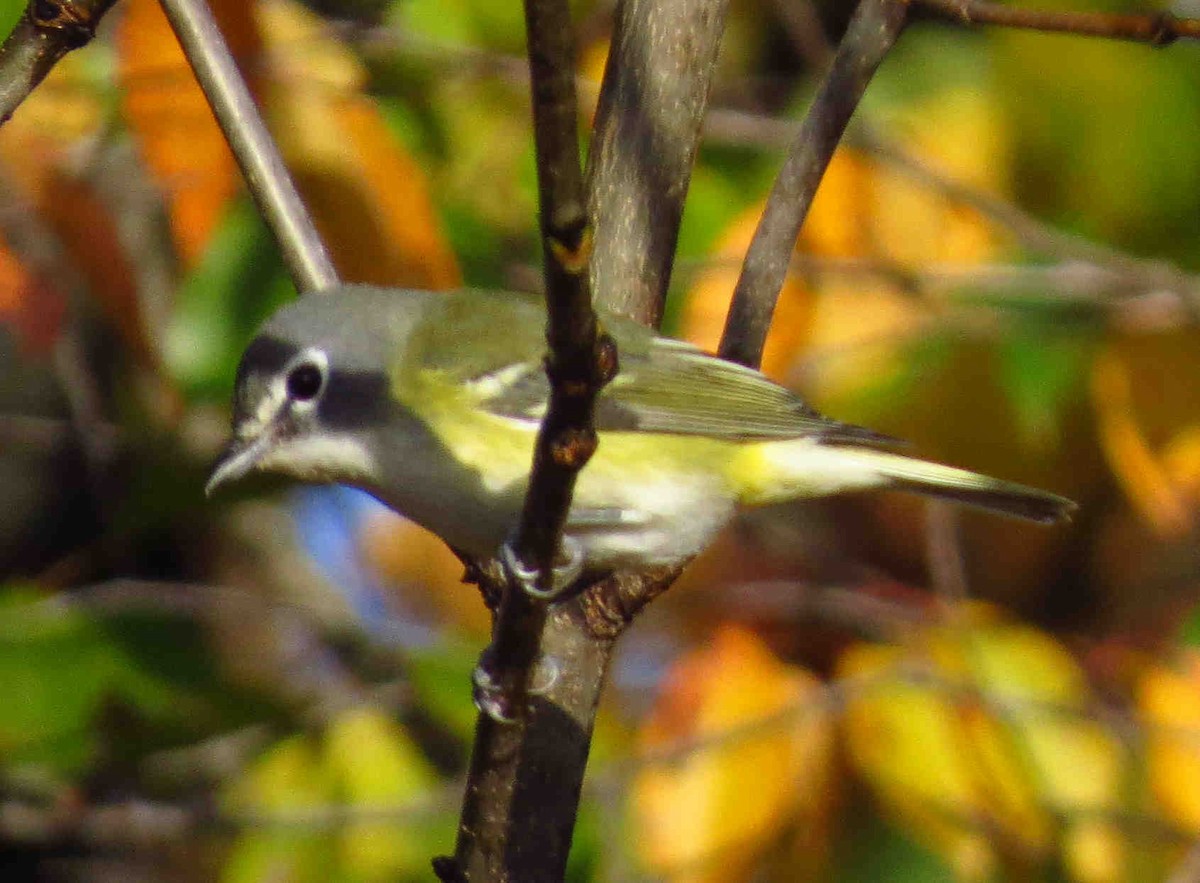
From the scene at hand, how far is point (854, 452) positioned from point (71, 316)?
6.50ft

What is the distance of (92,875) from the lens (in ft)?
14.1

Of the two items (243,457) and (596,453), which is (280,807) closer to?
(243,457)

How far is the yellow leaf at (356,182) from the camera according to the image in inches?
109

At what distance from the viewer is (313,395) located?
2.27 meters

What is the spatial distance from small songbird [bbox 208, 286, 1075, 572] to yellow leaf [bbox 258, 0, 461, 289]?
36 cm

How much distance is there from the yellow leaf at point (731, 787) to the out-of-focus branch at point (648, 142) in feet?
3.58

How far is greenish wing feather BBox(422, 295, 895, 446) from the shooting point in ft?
7.45

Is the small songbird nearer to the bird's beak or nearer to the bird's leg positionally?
the bird's beak

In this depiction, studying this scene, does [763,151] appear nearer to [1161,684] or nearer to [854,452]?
[854,452]

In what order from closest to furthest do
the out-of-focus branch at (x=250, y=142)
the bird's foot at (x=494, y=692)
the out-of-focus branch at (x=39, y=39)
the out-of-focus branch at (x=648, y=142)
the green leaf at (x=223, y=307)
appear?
the out-of-focus branch at (x=39, y=39) → the bird's foot at (x=494, y=692) → the out-of-focus branch at (x=250, y=142) → the out-of-focus branch at (x=648, y=142) → the green leaf at (x=223, y=307)

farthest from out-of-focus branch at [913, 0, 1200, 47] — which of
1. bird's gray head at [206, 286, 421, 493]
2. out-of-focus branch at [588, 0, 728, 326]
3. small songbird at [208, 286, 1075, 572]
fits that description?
bird's gray head at [206, 286, 421, 493]

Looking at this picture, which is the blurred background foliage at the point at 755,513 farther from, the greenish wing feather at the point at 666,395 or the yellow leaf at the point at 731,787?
the greenish wing feather at the point at 666,395

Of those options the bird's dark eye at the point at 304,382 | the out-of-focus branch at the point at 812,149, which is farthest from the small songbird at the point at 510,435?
the out-of-focus branch at the point at 812,149

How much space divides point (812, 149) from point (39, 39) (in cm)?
101
